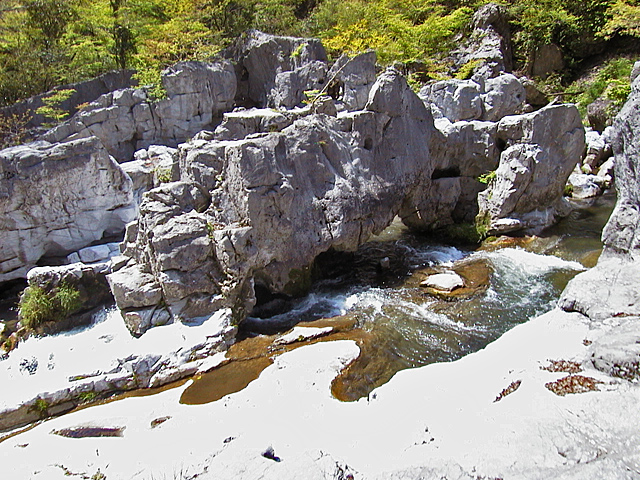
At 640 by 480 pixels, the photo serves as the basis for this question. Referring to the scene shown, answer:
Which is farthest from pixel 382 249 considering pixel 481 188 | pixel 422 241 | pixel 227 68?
pixel 227 68

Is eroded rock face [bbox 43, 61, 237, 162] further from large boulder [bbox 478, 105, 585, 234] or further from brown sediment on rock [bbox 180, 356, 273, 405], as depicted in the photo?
brown sediment on rock [bbox 180, 356, 273, 405]

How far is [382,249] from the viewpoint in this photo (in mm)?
18516

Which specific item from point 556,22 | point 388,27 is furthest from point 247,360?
point 556,22

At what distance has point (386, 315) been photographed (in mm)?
12602

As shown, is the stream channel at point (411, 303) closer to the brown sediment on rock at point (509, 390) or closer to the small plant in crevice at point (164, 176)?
Answer: the brown sediment on rock at point (509, 390)

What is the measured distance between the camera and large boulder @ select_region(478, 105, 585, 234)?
57.3 feet

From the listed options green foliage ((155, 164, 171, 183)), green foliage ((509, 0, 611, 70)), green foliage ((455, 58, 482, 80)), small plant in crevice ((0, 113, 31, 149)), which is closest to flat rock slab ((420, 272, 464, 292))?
green foliage ((155, 164, 171, 183))

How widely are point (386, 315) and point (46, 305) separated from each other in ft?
36.4

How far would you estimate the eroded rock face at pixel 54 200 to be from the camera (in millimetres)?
15766

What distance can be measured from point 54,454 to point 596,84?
123ft

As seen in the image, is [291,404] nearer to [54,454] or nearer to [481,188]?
[54,454]

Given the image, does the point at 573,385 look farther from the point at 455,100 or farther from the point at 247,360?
the point at 455,100

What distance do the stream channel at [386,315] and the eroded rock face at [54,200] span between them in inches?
249

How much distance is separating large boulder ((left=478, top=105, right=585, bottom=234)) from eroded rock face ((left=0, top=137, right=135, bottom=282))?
699 inches
